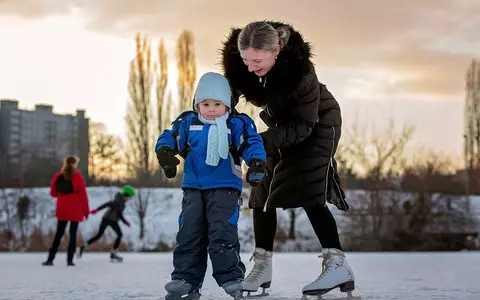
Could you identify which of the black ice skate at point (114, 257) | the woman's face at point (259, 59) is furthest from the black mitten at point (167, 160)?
the black ice skate at point (114, 257)

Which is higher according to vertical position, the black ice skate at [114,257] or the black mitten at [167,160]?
the black mitten at [167,160]

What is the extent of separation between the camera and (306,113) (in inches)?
157

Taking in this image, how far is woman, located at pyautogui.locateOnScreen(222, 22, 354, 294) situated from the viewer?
13.0 ft

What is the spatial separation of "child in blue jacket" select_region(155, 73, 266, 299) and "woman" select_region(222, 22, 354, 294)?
216 millimetres

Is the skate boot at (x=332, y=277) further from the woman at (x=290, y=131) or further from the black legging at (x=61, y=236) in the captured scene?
the black legging at (x=61, y=236)

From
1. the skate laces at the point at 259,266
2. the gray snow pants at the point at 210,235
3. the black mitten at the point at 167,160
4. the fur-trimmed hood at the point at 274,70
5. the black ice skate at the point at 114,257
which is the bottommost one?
Result: the black ice skate at the point at 114,257

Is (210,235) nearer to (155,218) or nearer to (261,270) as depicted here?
(261,270)

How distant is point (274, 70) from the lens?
3984 mm

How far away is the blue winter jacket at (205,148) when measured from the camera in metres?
3.71

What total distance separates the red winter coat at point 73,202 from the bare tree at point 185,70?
621 inches

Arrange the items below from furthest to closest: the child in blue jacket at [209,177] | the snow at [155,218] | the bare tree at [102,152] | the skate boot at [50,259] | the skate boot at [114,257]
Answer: the bare tree at [102,152]
the snow at [155,218]
the skate boot at [114,257]
the skate boot at [50,259]
the child in blue jacket at [209,177]

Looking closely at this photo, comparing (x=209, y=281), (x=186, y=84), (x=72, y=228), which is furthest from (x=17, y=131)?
(x=209, y=281)

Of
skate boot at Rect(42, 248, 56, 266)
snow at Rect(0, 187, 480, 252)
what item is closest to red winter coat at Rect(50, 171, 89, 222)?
skate boot at Rect(42, 248, 56, 266)

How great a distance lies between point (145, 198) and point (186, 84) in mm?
5179
